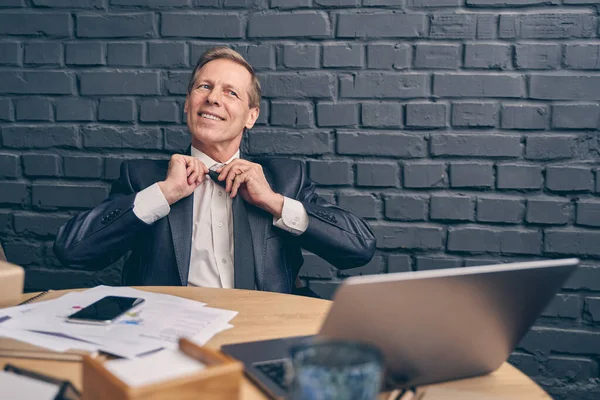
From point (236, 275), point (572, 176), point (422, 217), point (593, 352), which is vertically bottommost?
point (593, 352)

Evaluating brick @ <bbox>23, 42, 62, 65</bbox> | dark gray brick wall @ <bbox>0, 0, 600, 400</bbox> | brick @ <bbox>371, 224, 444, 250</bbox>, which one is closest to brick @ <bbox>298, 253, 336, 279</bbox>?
dark gray brick wall @ <bbox>0, 0, 600, 400</bbox>

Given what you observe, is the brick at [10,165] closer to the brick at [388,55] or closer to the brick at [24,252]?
the brick at [24,252]

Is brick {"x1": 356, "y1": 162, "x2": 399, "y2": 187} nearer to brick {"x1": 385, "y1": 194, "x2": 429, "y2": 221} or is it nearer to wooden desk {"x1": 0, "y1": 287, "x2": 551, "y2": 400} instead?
brick {"x1": 385, "y1": 194, "x2": 429, "y2": 221}

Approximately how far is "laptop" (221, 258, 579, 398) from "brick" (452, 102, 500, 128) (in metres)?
1.31

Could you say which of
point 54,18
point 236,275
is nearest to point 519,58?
point 236,275

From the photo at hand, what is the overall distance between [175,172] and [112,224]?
238mm

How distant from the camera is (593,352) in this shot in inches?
81.0

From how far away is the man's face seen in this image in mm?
1896

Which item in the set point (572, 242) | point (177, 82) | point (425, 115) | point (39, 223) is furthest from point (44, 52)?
point (572, 242)

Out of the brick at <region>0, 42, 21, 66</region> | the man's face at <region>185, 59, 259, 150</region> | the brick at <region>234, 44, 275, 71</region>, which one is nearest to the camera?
the man's face at <region>185, 59, 259, 150</region>

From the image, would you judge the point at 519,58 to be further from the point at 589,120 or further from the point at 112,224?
the point at 112,224

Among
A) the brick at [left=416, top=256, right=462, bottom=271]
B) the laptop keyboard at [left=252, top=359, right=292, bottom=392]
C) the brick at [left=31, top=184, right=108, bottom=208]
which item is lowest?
the brick at [left=416, top=256, right=462, bottom=271]

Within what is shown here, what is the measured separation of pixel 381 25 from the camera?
2055 millimetres

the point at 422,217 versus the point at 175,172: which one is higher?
the point at 175,172
